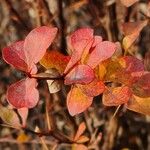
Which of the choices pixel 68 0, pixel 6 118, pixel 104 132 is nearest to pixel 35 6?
pixel 68 0

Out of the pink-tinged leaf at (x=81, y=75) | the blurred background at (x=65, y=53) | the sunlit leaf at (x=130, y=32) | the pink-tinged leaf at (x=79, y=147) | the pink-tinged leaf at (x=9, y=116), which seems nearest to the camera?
the pink-tinged leaf at (x=81, y=75)

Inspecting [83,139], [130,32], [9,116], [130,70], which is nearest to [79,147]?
[83,139]

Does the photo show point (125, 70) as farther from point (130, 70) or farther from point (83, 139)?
point (83, 139)

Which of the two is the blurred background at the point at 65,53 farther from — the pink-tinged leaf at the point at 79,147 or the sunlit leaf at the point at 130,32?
the sunlit leaf at the point at 130,32

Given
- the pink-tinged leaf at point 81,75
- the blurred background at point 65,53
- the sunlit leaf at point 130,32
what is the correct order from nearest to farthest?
the pink-tinged leaf at point 81,75 → the sunlit leaf at point 130,32 → the blurred background at point 65,53

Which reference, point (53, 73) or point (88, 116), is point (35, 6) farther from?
point (53, 73)

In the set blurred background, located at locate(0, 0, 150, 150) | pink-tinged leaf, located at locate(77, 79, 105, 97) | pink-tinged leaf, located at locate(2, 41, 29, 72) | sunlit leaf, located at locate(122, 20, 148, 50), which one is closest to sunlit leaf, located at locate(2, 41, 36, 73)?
pink-tinged leaf, located at locate(2, 41, 29, 72)

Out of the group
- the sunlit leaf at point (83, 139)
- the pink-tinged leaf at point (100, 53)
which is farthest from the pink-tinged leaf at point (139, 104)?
the sunlit leaf at point (83, 139)
